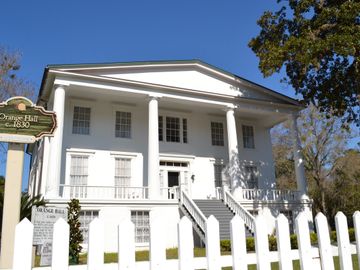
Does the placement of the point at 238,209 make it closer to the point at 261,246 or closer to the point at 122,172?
the point at 122,172

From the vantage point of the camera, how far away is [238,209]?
1936cm

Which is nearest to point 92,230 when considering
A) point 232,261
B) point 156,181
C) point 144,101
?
point 232,261

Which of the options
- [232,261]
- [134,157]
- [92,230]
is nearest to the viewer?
[92,230]

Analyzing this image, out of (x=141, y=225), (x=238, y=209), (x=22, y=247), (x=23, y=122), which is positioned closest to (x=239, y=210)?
(x=238, y=209)

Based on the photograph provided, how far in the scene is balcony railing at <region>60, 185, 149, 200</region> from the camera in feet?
60.5

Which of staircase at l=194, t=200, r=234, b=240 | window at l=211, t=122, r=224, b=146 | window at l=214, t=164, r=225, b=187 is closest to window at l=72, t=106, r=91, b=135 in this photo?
staircase at l=194, t=200, r=234, b=240

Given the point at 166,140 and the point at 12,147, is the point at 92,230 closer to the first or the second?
the point at 12,147

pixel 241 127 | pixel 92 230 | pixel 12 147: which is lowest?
pixel 92 230

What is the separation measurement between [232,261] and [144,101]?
19480mm

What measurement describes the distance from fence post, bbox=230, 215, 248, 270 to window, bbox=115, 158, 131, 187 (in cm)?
1845

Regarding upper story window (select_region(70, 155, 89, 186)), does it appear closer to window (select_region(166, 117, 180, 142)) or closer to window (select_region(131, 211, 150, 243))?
window (select_region(131, 211, 150, 243))

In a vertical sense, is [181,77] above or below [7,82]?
below

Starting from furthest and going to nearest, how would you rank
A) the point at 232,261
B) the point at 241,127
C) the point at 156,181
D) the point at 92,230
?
the point at 241,127
the point at 156,181
the point at 232,261
the point at 92,230

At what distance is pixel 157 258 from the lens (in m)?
2.80
